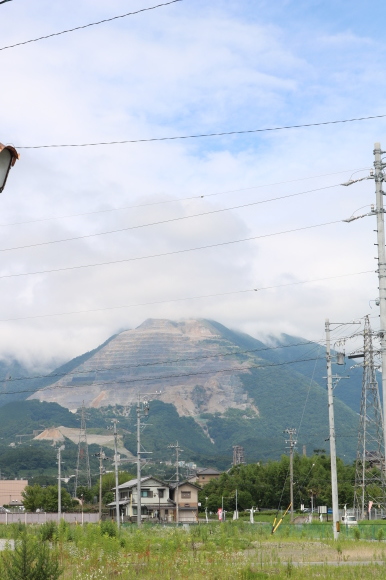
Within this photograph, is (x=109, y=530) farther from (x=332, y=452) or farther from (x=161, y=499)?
(x=161, y=499)

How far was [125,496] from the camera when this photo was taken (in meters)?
106

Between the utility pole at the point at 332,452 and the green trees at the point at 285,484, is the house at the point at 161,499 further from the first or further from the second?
the utility pole at the point at 332,452

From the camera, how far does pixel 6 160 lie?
8.81 metres

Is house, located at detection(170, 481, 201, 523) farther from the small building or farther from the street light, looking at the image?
the street light

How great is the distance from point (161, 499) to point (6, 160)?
10319cm

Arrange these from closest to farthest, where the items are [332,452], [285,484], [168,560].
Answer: [168,560] → [332,452] → [285,484]

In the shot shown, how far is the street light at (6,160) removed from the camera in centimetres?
870

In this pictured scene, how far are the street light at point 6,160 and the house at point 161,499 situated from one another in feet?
316

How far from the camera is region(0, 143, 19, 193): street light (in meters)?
8.70

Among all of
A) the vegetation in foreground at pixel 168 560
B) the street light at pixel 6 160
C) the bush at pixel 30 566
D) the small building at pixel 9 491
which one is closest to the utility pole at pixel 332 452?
the vegetation in foreground at pixel 168 560

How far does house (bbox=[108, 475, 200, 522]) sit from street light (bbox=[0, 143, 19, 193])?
96.4 meters

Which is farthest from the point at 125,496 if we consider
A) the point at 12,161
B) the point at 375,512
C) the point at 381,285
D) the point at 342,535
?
the point at 12,161

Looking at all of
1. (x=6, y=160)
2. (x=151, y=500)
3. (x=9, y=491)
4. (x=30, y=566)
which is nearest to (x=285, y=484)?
(x=151, y=500)

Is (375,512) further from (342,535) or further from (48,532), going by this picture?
(48,532)
